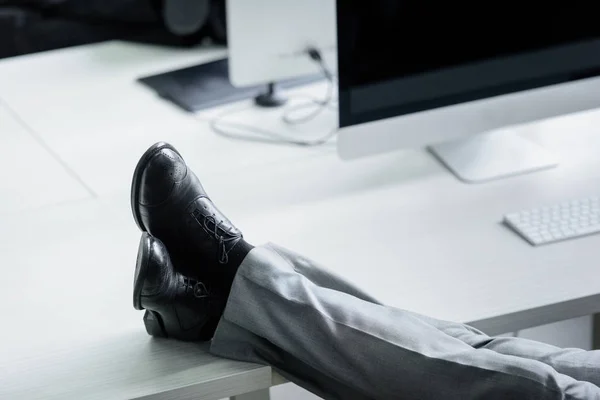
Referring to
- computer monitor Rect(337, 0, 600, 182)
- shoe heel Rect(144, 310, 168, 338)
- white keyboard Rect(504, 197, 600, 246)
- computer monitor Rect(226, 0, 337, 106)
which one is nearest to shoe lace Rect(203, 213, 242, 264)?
shoe heel Rect(144, 310, 168, 338)

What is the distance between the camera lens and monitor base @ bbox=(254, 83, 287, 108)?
2.04m

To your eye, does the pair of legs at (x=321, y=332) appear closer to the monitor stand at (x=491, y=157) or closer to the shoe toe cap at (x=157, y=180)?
the shoe toe cap at (x=157, y=180)

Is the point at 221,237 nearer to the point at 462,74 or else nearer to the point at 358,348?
the point at 358,348

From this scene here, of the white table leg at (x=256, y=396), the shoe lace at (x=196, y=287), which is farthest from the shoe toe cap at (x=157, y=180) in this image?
the white table leg at (x=256, y=396)

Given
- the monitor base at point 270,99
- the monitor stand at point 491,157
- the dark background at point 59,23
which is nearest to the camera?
the monitor stand at point 491,157

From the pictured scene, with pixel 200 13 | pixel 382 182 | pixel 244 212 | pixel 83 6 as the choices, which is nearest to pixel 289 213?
pixel 244 212

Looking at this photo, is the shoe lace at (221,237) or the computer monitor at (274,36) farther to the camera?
the computer monitor at (274,36)

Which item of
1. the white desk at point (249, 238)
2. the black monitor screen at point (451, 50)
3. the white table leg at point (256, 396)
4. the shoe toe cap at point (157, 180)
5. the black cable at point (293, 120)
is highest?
the black monitor screen at point (451, 50)

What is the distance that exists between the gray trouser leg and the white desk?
4cm

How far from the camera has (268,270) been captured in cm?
128

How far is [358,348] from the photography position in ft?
4.07

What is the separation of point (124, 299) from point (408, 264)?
40 centimetres

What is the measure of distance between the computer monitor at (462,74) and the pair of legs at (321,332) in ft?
1.20

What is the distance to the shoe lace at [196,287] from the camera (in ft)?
4.30
